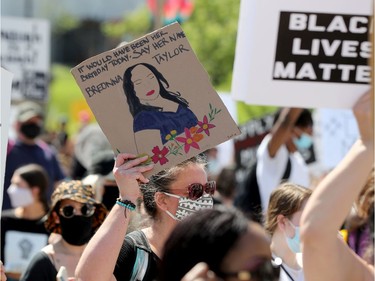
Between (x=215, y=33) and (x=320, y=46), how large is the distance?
2563 centimetres

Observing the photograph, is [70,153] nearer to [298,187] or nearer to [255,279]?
[298,187]

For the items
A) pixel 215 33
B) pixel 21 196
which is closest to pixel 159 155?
pixel 21 196

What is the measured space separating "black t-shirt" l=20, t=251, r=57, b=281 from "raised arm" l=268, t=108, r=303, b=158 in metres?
3.09

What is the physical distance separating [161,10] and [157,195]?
28.3ft

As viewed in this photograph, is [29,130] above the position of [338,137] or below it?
above

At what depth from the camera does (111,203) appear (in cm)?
588

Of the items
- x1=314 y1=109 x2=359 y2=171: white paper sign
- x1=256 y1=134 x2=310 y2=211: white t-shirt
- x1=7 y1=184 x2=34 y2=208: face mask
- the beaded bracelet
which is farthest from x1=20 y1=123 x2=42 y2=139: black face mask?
the beaded bracelet

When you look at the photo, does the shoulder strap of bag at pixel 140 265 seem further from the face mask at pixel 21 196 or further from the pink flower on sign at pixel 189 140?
the face mask at pixel 21 196

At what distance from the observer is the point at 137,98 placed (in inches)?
147

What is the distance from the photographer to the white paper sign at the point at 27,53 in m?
12.5

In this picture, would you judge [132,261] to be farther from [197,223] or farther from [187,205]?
[197,223]

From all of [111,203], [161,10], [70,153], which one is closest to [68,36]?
[70,153]

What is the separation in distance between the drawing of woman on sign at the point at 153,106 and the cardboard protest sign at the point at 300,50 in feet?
0.81

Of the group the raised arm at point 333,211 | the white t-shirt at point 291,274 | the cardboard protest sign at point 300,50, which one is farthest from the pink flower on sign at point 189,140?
the raised arm at point 333,211
